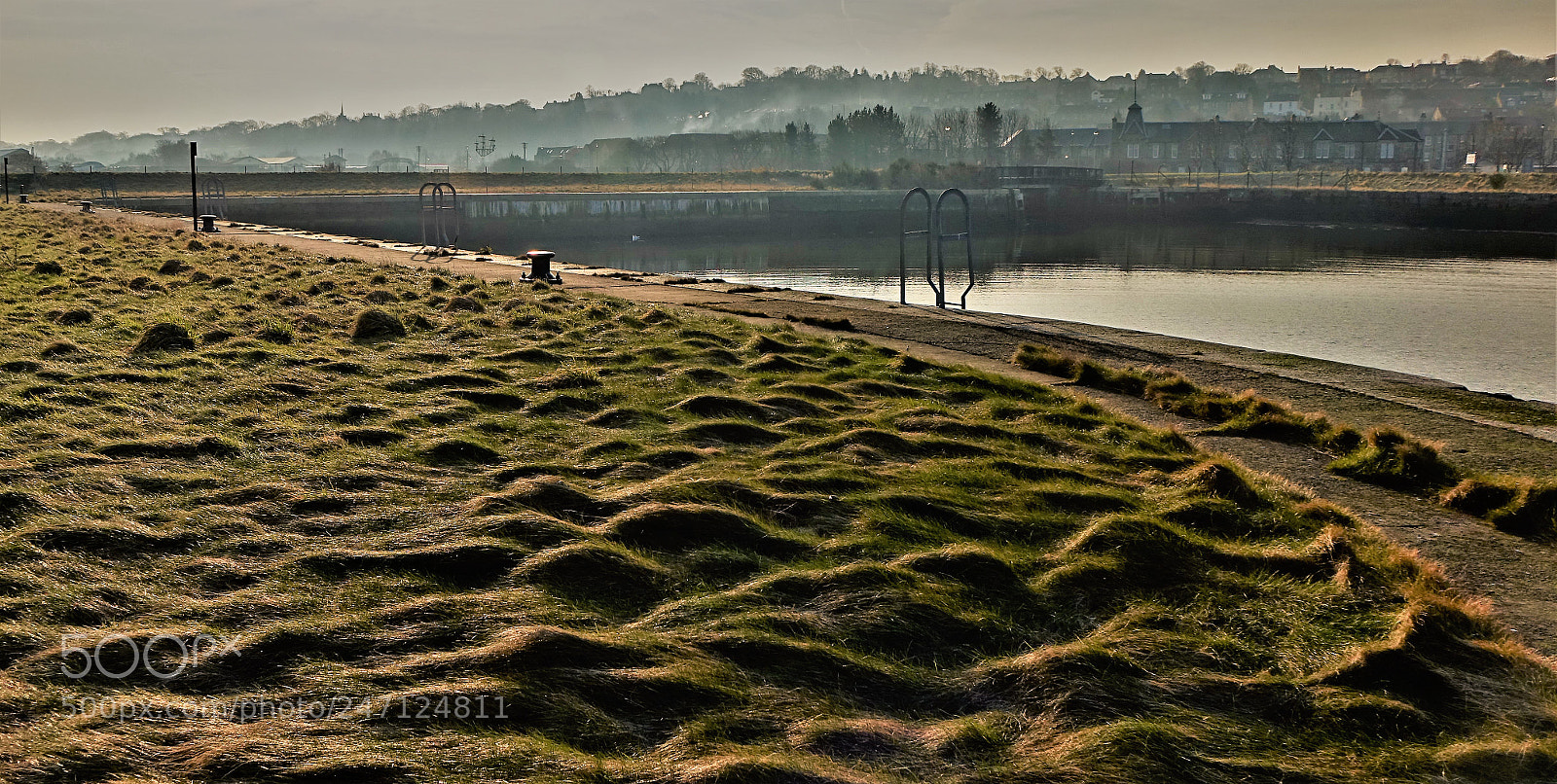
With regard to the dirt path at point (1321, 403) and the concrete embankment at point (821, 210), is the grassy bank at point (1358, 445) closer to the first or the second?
the dirt path at point (1321, 403)

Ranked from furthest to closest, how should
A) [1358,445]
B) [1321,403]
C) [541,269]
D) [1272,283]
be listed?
[1272,283], [541,269], [1321,403], [1358,445]

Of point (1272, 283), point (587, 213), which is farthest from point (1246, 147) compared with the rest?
point (1272, 283)

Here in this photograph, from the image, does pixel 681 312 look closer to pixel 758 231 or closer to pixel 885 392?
pixel 885 392

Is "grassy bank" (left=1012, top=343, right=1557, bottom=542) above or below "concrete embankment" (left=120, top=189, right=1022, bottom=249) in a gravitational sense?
below

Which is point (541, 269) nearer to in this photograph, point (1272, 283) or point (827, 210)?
point (1272, 283)

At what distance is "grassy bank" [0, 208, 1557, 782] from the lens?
10.7 ft

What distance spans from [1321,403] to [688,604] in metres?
7.24

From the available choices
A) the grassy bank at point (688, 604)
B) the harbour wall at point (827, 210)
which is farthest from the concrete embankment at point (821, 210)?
the grassy bank at point (688, 604)

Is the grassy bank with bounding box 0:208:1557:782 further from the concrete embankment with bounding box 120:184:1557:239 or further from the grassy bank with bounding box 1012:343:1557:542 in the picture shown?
the concrete embankment with bounding box 120:184:1557:239

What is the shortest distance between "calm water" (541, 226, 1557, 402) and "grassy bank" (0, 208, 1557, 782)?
10.9 m

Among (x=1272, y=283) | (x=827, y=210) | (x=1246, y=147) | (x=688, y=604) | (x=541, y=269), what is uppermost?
(x=1246, y=147)

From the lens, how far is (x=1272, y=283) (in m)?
31.3

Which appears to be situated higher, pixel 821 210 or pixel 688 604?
pixel 821 210

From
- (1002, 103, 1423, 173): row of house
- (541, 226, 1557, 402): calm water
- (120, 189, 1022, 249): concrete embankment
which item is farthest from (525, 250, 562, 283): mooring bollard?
(1002, 103, 1423, 173): row of house
